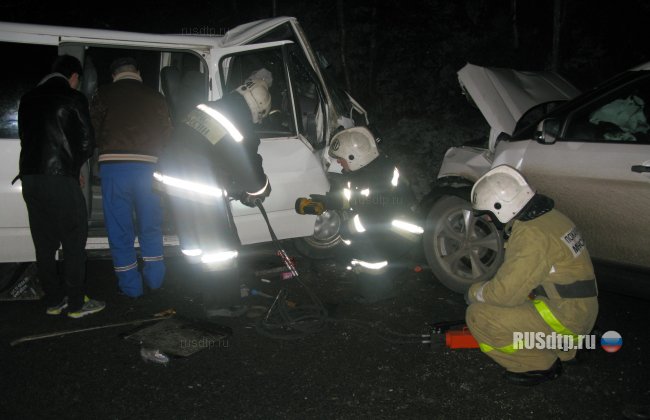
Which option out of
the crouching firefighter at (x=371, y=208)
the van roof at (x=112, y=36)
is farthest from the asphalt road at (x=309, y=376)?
the van roof at (x=112, y=36)

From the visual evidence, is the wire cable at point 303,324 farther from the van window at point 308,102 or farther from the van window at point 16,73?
the van window at point 16,73

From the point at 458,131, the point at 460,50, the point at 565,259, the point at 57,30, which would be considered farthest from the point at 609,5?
the point at 57,30

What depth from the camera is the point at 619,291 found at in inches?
140

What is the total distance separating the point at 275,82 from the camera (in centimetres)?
649

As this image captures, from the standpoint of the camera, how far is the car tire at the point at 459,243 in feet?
13.7

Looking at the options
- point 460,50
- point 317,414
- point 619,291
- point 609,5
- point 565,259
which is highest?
point 609,5

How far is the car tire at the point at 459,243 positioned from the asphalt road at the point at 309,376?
35 centimetres

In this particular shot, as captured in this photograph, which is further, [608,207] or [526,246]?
[608,207]

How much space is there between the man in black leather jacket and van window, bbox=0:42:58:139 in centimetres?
27

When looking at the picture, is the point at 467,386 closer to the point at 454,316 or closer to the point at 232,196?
the point at 454,316

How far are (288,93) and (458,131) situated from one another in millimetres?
4068

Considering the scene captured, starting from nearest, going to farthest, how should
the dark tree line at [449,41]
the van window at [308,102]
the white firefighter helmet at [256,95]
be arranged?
the white firefighter helmet at [256,95] → the van window at [308,102] → the dark tree line at [449,41]

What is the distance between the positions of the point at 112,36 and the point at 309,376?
120 inches

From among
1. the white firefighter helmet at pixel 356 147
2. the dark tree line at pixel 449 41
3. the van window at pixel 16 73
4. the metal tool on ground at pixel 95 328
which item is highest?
the dark tree line at pixel 449 41
